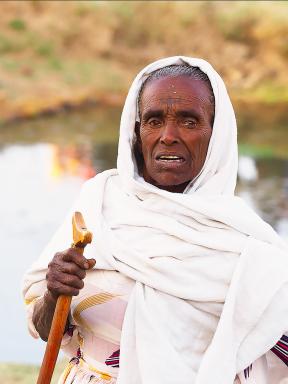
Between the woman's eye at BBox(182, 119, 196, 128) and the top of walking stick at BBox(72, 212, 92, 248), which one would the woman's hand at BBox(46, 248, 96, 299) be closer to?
the top of walking stick at BBox(72, 212, 92, 248)

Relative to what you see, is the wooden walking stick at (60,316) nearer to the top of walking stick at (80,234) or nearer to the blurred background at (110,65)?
the top of walking stick at (80,234)

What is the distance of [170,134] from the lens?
1562 mm

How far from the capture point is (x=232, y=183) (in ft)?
5.51

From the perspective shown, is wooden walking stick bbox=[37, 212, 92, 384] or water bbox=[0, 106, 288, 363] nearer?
wooden walking stick bbox=[37, 212, 92, 384]

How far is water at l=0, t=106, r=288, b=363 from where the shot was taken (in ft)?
21.0

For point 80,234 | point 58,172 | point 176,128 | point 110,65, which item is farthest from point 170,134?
point 110,65

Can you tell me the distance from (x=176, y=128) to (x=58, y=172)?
7328 mm

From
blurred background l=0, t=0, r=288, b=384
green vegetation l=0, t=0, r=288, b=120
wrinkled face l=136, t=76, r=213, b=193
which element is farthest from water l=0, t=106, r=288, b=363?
wrinkled face l=136, t=76, r=213, b=193

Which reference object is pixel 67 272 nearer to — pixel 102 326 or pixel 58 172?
pixel 102 326

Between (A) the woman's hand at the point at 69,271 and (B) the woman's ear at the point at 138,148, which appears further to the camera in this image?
(B) the woman's ear at the point at 138,148

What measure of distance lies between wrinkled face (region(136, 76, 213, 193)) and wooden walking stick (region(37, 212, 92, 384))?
202mm

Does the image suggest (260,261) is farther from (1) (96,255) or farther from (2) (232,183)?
(1) (96,255)

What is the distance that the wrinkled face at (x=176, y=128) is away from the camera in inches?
61.9

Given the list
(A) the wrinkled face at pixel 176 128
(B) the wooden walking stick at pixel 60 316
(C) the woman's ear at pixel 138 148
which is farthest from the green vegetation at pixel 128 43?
(B) the wooden walking stick at pixel 60 316
